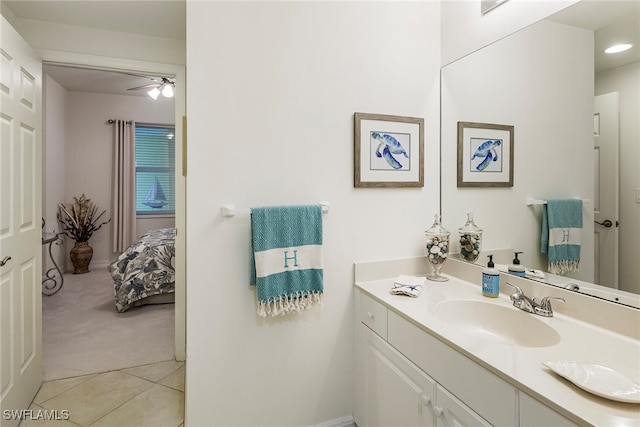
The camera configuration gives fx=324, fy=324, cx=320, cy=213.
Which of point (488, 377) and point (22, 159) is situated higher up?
point (22, 159)

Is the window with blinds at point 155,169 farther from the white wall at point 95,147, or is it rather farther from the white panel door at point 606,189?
the white panel door at point 606,189

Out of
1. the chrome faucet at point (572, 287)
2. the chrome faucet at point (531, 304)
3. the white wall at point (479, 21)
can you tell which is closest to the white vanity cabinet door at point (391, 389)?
the chrome faucet at point (531, 304)

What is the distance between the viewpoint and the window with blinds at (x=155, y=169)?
545 centimetres

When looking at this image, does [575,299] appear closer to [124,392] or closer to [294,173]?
[294,173]

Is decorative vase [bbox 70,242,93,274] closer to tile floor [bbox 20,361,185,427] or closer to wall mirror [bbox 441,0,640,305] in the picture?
tile floor [bbox 20,361,185,427]

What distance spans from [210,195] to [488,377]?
4.15 ft

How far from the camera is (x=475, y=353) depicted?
979mm

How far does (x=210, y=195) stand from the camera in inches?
58.9

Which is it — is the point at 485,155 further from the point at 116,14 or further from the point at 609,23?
the point at 116,14

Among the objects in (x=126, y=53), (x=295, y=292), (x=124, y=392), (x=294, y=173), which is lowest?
(x=124, y=392)

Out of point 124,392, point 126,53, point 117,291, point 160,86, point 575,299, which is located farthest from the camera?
point 160,86

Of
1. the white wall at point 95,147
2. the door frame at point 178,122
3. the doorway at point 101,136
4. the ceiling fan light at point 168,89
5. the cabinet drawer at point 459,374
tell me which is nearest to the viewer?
the cabinet drawer at point 459,374

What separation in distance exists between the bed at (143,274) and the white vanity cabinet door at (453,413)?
9.87ft

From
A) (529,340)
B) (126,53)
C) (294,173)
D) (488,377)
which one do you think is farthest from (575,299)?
(126,53)
